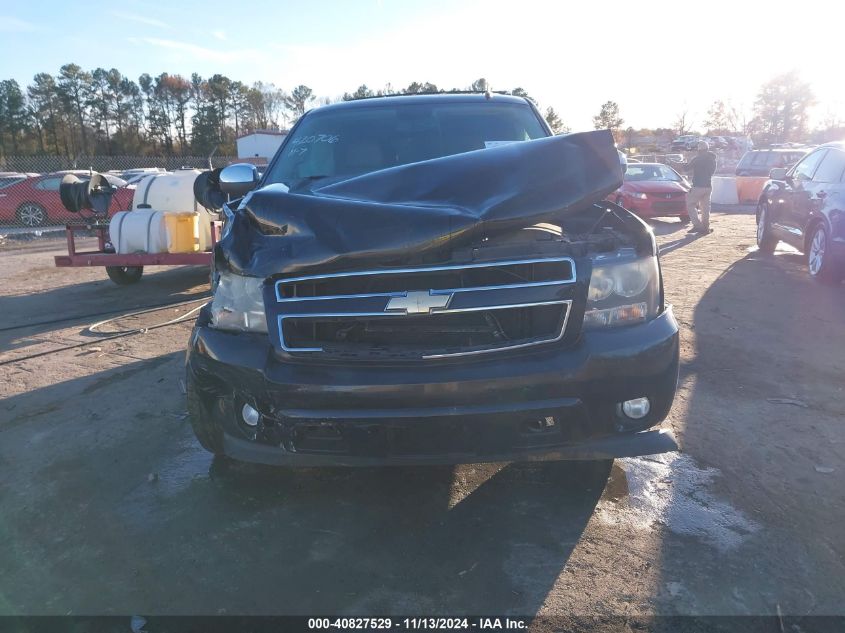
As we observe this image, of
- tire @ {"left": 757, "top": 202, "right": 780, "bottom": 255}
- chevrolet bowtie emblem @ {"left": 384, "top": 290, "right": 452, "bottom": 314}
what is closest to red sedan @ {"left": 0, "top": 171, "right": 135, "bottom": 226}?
tire @ {"left": 757, "top": 202, "right": 780, "bottom": 255}

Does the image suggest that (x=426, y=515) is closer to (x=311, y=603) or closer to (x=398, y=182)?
(x=311, y=603)

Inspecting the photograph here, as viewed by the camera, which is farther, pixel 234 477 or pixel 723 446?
pixel 723 446

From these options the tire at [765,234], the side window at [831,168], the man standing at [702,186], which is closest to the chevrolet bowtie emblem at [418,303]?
the side window at [831,168]

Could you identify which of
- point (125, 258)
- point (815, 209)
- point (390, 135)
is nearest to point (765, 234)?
point (815, 209)

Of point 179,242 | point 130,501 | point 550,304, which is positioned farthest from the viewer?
point 179,242

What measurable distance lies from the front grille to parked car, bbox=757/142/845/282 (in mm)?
6329

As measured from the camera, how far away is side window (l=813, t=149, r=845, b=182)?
24.4 ft

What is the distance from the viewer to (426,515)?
2.81 m

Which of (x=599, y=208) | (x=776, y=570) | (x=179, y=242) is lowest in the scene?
(x=776, y=570)

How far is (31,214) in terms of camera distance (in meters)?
17.7

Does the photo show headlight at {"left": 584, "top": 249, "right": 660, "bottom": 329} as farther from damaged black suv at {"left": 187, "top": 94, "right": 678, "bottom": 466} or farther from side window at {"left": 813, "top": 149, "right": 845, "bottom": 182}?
side window at {"left": 813, "top": 149, "right": 845, "bottom": 182}

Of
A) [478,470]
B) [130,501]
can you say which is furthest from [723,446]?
[130,501]

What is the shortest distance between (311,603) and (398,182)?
6.02ft

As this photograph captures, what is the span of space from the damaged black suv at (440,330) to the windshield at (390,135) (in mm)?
1161
